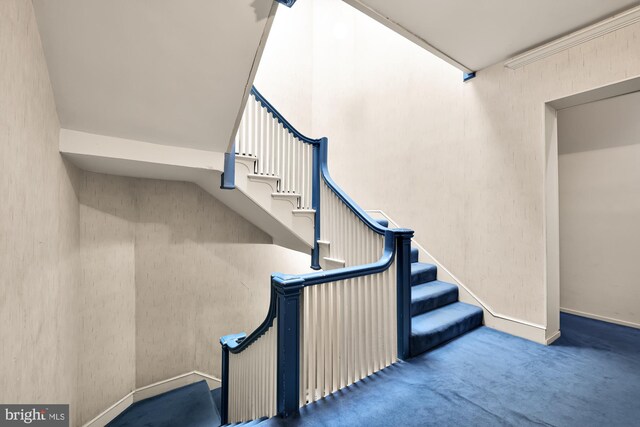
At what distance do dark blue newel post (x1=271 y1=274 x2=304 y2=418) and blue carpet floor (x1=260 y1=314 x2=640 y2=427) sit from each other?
9 centimetres

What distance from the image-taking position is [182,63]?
171 centimetres

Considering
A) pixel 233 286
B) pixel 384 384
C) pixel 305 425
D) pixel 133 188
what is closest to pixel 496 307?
pixel 384 384

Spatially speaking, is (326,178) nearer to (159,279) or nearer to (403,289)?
(403,289)

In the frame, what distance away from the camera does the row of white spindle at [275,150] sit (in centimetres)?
281

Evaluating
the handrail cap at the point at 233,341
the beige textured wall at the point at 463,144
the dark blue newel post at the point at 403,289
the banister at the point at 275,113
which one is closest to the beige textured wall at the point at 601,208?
the beige textured wall at the point at 463,144

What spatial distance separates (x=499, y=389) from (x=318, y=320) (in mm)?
1255

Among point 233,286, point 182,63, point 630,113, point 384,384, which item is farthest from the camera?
point 233,286

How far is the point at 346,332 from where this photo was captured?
6.01 ft

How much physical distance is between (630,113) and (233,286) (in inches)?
195

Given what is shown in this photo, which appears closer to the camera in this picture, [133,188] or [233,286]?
[133,188]

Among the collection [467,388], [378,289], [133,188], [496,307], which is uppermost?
[133,188]

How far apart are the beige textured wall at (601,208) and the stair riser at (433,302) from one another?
1.40 metres

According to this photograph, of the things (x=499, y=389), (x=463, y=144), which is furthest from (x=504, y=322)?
(x=463, y=144)

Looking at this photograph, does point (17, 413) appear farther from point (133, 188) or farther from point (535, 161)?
point (535, 161)
